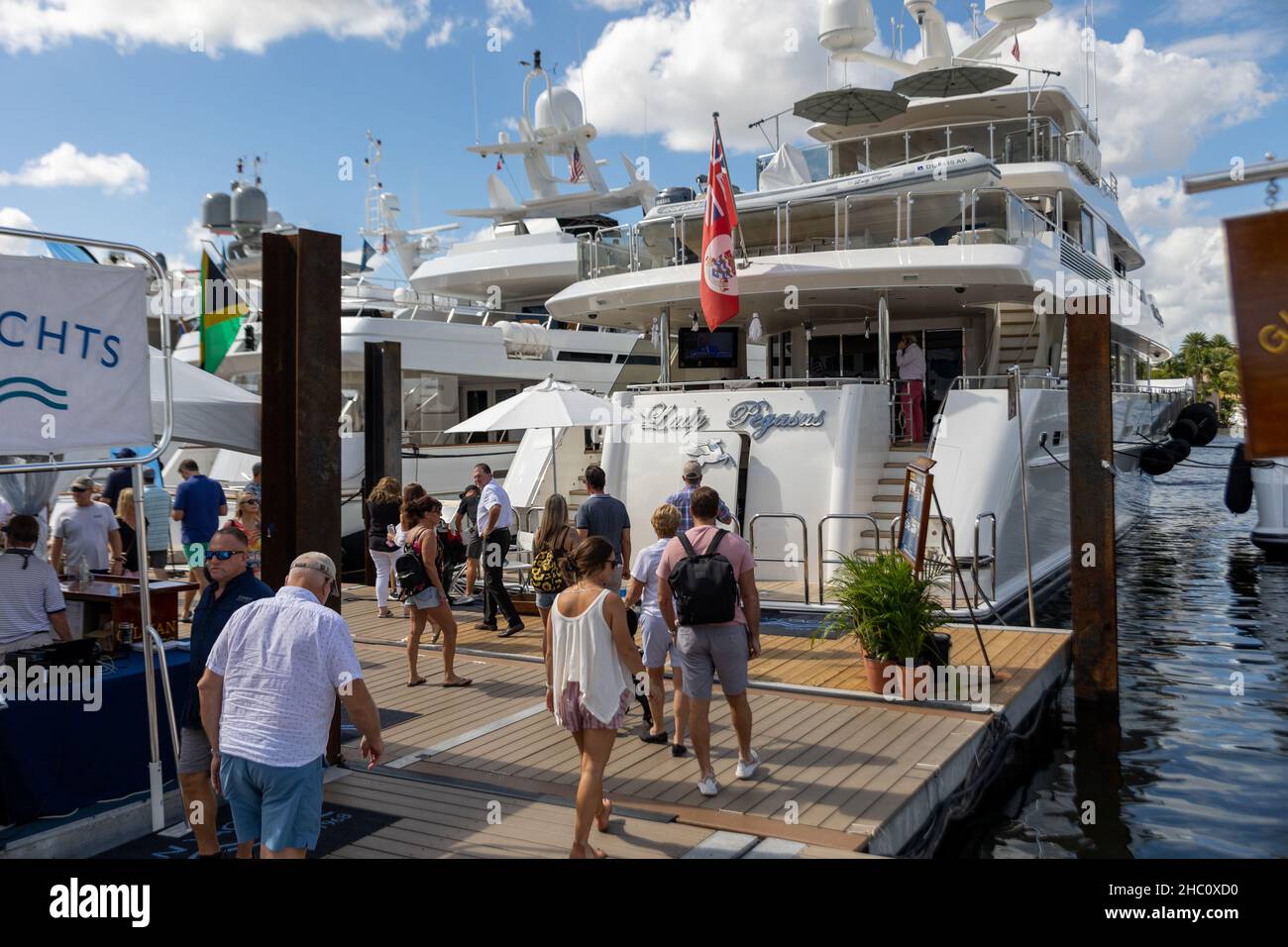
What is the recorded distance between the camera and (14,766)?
522cm

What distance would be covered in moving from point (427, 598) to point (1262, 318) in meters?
7.08

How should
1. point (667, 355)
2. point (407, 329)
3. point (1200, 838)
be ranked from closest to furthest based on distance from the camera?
1. point (1200, 838)
2. point (667, 355)
3. point (407, 329)

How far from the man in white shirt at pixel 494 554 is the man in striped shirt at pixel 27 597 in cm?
494

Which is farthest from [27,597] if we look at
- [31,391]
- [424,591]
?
[424,591]

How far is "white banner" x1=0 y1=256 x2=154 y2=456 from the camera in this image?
5.16 metres

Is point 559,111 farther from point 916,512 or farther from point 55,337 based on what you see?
point 55,337

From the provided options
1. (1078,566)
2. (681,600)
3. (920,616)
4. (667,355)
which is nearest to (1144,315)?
(667,355)

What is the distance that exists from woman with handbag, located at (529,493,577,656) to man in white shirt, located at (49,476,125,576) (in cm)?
475

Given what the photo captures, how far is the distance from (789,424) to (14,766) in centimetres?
996

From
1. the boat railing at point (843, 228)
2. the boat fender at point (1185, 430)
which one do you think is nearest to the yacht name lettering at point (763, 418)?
the boat railing at point (843, 228)

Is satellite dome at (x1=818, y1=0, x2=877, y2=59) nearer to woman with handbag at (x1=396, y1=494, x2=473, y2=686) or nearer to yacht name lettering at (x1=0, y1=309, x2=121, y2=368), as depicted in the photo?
woman with handbag at (x1=396, y1=494, x2=473, y2=686)

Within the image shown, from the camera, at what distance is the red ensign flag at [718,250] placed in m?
13.6
